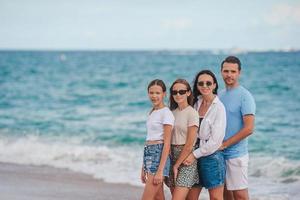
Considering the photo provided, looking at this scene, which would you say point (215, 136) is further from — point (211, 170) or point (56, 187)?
point (56, 187)

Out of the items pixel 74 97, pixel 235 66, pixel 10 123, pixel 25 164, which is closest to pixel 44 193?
pixel 25 164

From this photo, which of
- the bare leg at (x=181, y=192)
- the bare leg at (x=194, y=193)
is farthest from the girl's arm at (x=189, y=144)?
the bare leg at (x=194, y=193)

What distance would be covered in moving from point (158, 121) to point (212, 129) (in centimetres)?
50

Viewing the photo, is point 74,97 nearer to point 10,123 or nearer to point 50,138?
point 10,123

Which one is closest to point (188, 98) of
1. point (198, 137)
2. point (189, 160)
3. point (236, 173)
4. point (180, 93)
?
point (180, 93)

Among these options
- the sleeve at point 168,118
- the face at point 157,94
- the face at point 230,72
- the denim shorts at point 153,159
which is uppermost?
the face at point 230,72

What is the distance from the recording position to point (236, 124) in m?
5.33

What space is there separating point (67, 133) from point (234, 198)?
11.3 m

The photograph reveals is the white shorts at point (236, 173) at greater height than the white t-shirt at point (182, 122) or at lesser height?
lesser

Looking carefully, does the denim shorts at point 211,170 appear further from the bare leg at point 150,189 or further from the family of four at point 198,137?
the bare leg at point 150,189

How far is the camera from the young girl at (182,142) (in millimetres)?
5062

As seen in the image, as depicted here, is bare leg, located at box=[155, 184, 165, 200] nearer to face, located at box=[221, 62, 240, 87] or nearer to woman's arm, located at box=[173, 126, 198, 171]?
woman's arm, located at box=[173, 126, 198, 171]

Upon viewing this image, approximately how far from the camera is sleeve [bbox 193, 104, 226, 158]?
5023mm

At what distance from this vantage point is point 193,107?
5312 millimetres
